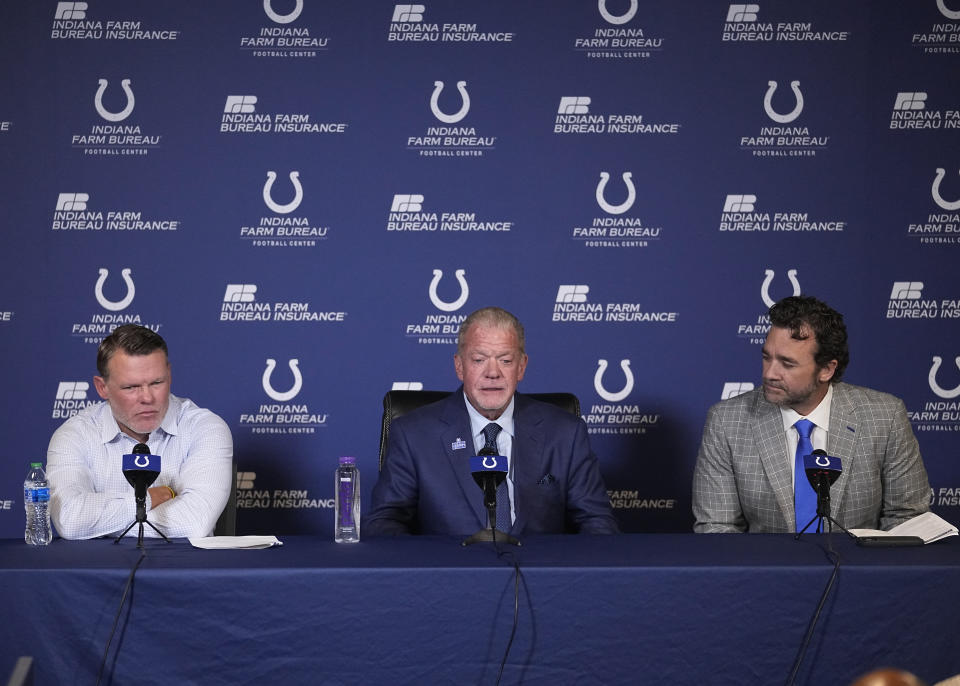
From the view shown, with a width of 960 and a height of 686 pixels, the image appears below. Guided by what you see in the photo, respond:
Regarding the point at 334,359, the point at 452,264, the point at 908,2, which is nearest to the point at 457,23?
the point at 452,264

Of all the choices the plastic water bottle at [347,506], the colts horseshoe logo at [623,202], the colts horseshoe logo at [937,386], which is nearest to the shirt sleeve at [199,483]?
the plastic water bottle at [347,506]

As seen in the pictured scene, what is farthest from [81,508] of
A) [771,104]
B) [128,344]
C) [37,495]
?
[771,104]

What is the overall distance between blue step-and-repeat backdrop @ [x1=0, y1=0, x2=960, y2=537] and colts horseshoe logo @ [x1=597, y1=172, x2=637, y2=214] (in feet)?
0.04

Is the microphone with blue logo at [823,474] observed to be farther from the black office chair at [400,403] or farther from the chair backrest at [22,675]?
the chair backrest at [22,675]

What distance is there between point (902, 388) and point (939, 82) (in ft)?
4.51

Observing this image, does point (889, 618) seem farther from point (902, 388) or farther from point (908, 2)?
point (908, 2)

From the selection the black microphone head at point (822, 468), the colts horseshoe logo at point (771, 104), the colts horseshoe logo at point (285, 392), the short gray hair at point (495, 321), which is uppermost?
the colts horseshoe logo at point (771, 104)

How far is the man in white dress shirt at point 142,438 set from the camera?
2.67 m

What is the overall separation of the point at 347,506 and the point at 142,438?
0.90m

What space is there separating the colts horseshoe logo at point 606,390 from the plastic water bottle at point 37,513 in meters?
2.41

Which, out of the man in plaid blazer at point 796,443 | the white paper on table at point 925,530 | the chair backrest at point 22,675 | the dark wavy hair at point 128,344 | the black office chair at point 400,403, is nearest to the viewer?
the chair backrest at point 22,675

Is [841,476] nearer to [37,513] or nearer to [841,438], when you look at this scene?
[841,438]

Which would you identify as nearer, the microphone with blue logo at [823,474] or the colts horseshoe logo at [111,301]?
the microphone with blue logo at [823,474]

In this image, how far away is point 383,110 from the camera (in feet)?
13.9
